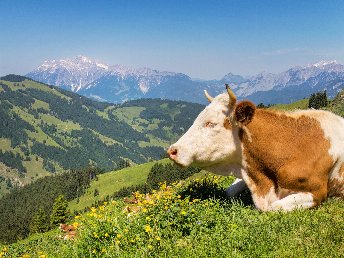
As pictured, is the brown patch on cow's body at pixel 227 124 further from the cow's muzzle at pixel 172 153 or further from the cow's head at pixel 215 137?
the cow's muzzle at pixel 172 153

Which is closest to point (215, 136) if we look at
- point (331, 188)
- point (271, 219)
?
point (271, 219)

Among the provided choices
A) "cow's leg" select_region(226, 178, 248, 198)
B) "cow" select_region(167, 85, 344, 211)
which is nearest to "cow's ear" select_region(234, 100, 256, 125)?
"cow" select_region(167, 85, 344, 211)

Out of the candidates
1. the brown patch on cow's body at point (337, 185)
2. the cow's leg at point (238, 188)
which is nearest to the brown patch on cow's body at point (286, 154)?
the brown patch on cow's body at point (337, 185)

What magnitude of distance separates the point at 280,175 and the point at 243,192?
193 centimetres

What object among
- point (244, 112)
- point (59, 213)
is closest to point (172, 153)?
point (244, 112)

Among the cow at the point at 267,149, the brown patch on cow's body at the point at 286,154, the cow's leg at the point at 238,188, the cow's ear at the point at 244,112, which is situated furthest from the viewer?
the cow's leg at the point at 238,188

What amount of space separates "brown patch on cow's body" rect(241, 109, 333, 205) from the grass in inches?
27.0

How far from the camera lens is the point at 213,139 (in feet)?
32.1

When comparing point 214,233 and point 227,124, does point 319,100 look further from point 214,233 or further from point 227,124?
point 214,233

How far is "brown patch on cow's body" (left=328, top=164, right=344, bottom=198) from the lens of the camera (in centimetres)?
962

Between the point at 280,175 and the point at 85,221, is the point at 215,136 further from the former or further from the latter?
the point at 85,221

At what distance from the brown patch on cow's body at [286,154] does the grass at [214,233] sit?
2.25 ft

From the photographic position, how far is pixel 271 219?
8125 millimetres

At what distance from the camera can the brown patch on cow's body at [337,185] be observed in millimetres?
9617
